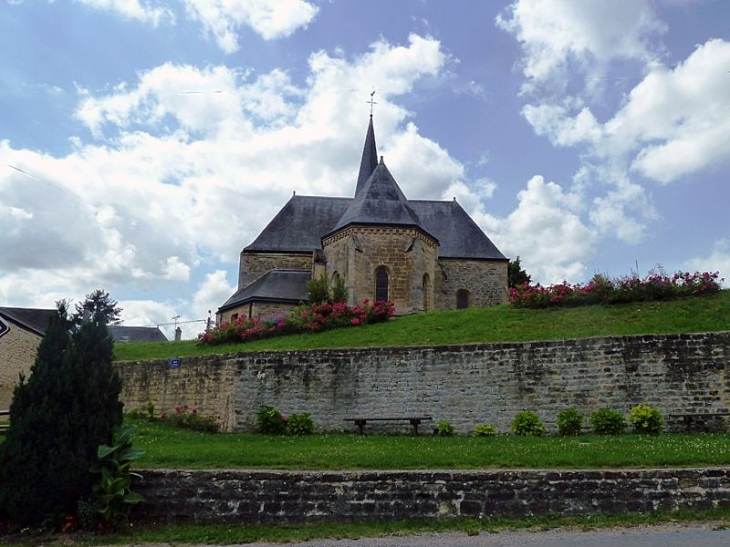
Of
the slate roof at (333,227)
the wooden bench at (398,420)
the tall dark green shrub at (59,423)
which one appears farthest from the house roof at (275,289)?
the tall dark green shrub at (59,423)

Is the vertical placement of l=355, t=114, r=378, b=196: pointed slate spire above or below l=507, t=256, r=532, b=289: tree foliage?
above

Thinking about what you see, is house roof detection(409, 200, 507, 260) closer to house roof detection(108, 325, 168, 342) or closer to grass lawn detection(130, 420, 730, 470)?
grass lawn detection(130, 420, 730, 470)

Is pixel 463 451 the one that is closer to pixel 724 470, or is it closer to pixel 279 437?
pixel 724 470

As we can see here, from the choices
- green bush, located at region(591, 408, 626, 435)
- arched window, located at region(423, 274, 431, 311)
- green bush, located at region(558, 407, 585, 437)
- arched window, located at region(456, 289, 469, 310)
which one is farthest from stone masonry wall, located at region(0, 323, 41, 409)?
arched window, located at region(456, 289, 469, 310)

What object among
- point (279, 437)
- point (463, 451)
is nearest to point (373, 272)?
point (279, 437)

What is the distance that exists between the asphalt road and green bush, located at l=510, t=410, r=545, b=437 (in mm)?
5566

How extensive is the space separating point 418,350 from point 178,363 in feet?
23.8

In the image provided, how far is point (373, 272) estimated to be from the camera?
2625 centimetres

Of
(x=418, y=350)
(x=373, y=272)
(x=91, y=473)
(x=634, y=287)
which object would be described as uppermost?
(x=373, y=272)

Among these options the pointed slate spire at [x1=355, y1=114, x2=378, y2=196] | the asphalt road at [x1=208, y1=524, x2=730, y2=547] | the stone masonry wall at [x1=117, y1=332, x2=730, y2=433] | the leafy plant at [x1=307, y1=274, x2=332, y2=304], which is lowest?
the asphalt road at [x1=208, y1=524, x2=730, y2=547]

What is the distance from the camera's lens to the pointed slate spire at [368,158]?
3807cm

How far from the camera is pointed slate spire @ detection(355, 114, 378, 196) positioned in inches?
1499

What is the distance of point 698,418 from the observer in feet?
39.0

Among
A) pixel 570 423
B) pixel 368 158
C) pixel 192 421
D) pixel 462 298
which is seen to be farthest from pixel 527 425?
pixel 368 158
